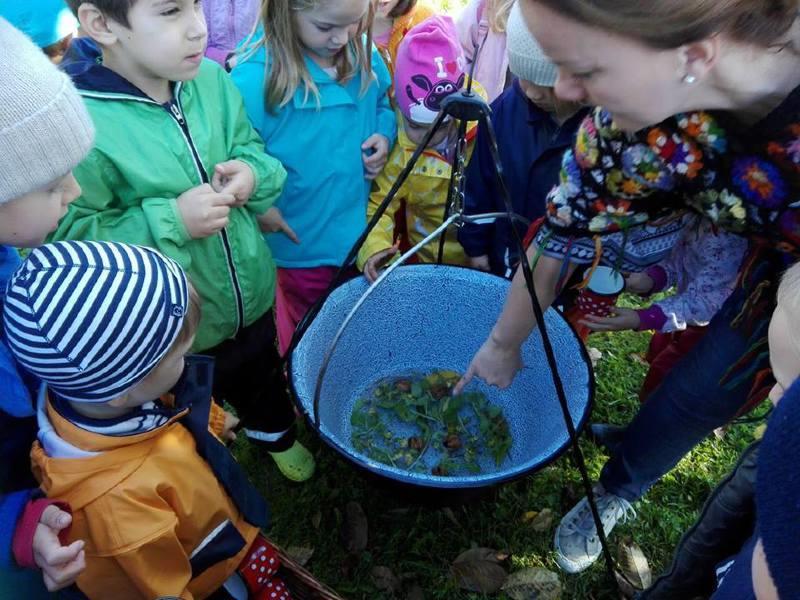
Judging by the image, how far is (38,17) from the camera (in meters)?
1.92

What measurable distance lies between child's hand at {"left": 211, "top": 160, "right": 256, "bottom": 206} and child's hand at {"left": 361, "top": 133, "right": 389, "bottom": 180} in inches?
16.8

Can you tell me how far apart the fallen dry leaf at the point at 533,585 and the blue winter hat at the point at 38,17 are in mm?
2125

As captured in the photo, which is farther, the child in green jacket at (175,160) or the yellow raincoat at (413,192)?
the yellow raincoat at (413,192)

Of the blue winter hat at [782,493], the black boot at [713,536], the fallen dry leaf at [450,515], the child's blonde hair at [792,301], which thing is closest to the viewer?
the blue winter hat at [782,493]

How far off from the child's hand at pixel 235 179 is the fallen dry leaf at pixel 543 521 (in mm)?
1272

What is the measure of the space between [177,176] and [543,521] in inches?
56.2

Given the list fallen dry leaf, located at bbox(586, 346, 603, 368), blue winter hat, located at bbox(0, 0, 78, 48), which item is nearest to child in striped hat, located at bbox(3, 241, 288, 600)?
blue winter hat, located at bbox(0, 0, 78, 48)

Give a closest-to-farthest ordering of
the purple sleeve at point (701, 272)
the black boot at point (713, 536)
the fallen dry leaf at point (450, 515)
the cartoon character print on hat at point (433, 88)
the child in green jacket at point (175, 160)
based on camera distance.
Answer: the black boot at point (713, 536), the child in green jacket at point (175, 160), the purple sleeve at point (701, 272), the cartoon character print on hat at point (433, 88), the fallen dry leaf at point (450, 515)

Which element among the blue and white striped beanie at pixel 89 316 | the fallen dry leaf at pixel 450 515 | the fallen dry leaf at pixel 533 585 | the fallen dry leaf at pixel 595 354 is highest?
the blue and white striped beanie at pixel 89 316

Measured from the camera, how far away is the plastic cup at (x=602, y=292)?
1664 mm

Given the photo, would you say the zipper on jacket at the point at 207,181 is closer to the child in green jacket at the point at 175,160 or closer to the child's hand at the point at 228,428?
the child in green jacket at the point at 175,160

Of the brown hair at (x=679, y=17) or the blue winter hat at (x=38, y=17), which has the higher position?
the brown hair at (x=679, y=17)

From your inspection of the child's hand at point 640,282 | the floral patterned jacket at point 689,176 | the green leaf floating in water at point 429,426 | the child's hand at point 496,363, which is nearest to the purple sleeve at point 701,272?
the child's hand at point 640,282

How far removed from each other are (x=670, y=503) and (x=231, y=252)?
1.54m
